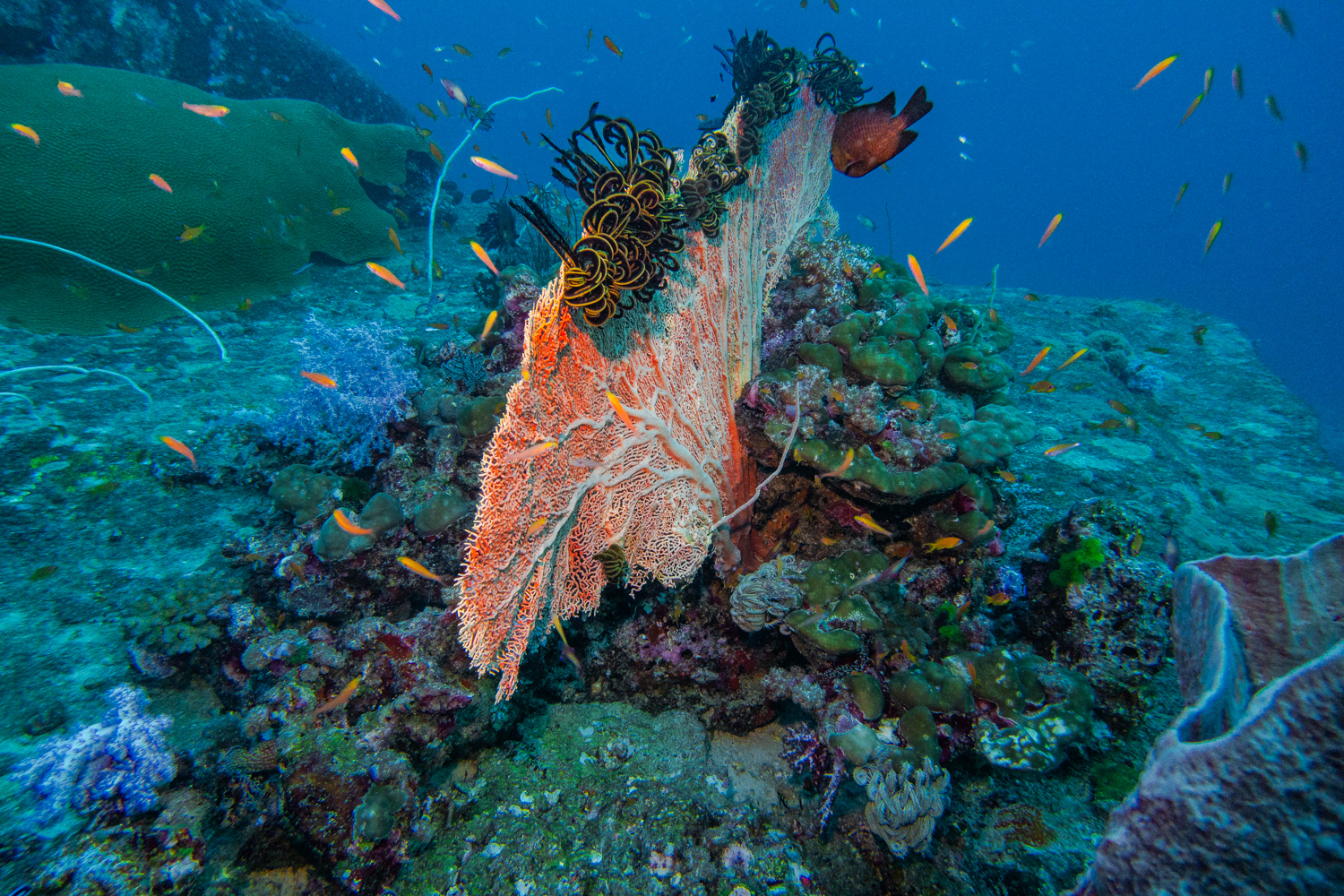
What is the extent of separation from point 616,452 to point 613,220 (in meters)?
1.35

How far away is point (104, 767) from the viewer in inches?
97.6

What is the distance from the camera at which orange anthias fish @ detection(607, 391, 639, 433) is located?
2.80 meters

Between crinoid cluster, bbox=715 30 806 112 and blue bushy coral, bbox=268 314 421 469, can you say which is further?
blue bushy coral, bbox=268 314 421 469

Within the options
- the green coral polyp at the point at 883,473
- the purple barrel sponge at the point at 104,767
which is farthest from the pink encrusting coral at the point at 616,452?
the purple barrel sponge at the point at 104,767

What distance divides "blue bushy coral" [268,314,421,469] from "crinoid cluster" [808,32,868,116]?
5.42 meters

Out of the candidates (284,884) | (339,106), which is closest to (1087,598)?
(284,884)

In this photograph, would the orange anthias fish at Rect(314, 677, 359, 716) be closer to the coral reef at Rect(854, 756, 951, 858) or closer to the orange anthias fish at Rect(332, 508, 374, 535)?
the orange anthias fish at Rect(332, 508, 374, 535)

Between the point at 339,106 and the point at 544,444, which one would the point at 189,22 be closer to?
the point at 339,106

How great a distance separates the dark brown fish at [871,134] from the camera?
448cm

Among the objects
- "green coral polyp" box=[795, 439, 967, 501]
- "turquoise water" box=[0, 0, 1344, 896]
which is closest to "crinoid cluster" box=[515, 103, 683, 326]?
"turquoise water" box=[0, 0, 1344, 896]

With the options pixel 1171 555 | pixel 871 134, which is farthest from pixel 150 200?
pixel 1171 555

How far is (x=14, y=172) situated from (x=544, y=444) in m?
12.0

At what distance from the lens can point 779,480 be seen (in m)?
4.07

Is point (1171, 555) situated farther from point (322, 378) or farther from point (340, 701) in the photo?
point (322, 378)
